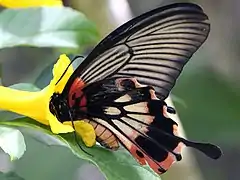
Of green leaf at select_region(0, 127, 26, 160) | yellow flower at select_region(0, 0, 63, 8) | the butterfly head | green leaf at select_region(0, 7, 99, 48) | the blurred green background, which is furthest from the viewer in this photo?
the blurred green background

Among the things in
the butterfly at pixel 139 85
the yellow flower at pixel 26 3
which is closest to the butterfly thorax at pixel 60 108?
the butterfly at pixel 139 85

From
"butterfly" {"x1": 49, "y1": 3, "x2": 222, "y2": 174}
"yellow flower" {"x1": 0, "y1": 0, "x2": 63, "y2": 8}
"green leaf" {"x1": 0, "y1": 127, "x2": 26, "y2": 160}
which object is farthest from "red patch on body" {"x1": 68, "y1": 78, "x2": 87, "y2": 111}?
"yellow flower" {"x1": 0, "y1": 0, "x2": 63, "y2": 8}

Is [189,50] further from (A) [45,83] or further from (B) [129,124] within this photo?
(A) [45,83]

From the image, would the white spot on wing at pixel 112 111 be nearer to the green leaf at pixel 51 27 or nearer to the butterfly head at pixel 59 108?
the butterfly head at pixel 59 108

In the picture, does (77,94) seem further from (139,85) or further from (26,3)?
(26,3)

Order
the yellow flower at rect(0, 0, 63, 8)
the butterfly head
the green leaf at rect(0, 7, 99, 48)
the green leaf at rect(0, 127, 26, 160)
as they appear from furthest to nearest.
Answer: the green leaf at rect(0, 7, 99, 48) → the yellow flower at rect(0, 0, 63, 8) → the butterfly head → the green leaf at rect(0, 127, 26, 160)

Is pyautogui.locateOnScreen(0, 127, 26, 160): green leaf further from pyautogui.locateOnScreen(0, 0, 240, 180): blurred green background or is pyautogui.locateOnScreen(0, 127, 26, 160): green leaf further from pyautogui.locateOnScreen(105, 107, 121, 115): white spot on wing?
pyautogui.locateOnScreen(0, 0, 240, 180): blurred green background
